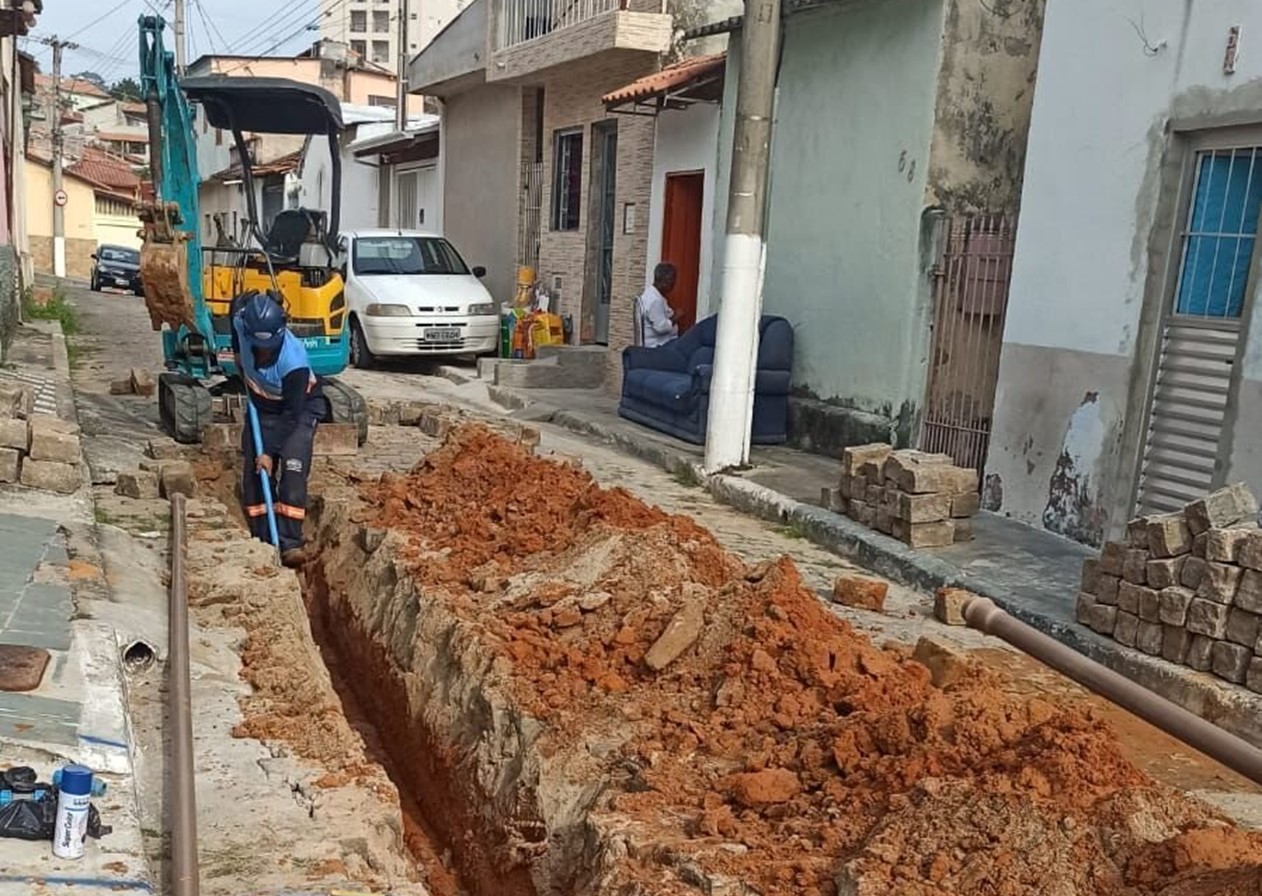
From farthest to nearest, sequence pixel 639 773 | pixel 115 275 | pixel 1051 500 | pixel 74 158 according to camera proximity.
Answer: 1. pixel 74 158
2. pixel 115 275
3. pixel 1051 500
4. pixel 639 773

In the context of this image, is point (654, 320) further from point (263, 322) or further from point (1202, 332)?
point (1202, 332)

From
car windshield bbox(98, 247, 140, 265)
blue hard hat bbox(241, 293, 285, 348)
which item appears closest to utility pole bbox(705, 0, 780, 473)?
blue hard hat bbox(241, 293, 285, 348)

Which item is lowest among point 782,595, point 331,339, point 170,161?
point 782,595

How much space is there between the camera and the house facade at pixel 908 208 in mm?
9078

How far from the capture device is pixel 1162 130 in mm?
6848

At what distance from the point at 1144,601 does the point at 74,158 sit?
51094 millimetres

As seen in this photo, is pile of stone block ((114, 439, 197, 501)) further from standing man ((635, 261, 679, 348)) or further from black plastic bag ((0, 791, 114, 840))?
standing man ((635, 261, 679, 348))

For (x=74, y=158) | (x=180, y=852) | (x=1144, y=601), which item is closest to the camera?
(x=180, y=852)

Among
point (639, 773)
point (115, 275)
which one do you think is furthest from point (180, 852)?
→ point (115, 275)

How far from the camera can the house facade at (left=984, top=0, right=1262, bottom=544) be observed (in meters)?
6.46

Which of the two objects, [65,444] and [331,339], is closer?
[65,444]

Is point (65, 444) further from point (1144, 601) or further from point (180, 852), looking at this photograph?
point (1144, 601)

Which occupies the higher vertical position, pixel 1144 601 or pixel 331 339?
pixel 331 339

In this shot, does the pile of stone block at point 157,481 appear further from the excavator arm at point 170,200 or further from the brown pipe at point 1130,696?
the brown pipe at point 1130,696
